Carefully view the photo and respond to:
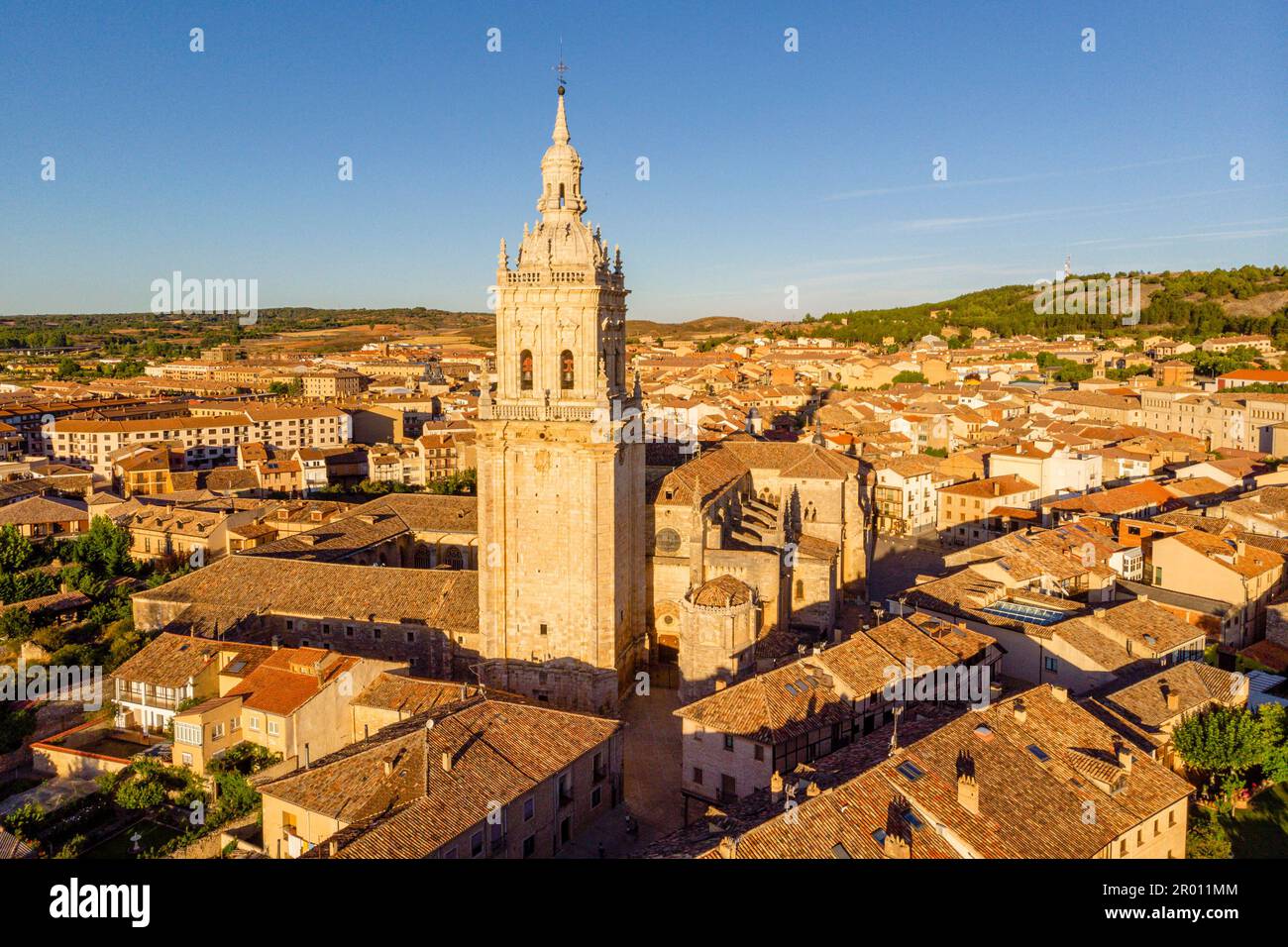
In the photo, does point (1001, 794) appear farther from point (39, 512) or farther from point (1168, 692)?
point (39, 512)

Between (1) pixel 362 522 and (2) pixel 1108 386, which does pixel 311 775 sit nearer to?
(1) pixel 362 522

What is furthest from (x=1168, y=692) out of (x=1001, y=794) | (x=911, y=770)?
(x=911, y=770)

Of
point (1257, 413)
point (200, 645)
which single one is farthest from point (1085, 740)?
point (1257, 413)

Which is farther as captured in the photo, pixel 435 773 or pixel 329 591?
pixel 329 591

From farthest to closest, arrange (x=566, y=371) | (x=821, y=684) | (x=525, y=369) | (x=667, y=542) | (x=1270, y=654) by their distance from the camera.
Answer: (x=667, y=542) → (x=1270, y=654) → (x=525, y=369) → (x=566, y=371) → (x=821, y=684)

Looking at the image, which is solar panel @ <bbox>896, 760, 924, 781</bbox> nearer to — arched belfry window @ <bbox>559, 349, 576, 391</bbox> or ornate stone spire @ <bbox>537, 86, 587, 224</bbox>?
arched belfry window @ <bbox>559, 349, 576, 391</bbox>

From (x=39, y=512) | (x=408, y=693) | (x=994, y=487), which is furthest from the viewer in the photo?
(x=39, y=512)

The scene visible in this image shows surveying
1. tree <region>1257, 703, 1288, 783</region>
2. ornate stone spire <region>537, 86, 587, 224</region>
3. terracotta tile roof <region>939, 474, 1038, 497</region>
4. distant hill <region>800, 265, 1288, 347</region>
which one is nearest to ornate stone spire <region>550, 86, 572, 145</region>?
ornate stone spire <region>537, 86, 587, 224</region>
